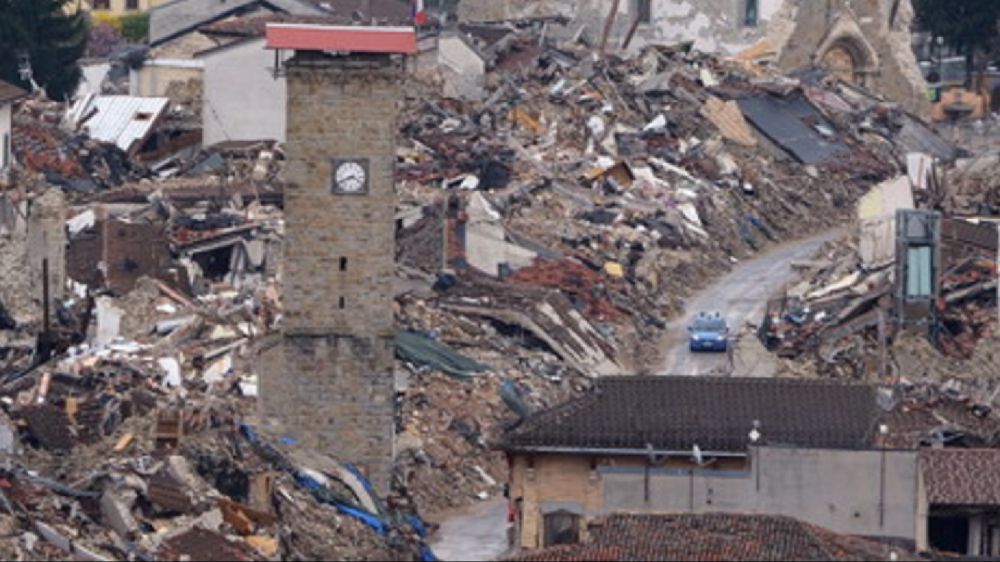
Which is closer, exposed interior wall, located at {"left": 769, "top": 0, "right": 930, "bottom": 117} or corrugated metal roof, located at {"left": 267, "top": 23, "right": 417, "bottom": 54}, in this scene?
corrugated metal roof, located at {"left": 267, "top": 23, "right": 417, "bottom": 54}

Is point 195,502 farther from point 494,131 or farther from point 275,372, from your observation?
point 494,131

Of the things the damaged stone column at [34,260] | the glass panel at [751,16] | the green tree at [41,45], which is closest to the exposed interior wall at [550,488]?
the damaged stone column at [34,260]

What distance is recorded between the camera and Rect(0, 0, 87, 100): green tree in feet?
329

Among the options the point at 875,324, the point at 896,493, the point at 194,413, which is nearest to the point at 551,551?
the point at 896,493

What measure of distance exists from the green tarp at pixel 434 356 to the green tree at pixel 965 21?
149ft

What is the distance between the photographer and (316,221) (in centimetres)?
6588

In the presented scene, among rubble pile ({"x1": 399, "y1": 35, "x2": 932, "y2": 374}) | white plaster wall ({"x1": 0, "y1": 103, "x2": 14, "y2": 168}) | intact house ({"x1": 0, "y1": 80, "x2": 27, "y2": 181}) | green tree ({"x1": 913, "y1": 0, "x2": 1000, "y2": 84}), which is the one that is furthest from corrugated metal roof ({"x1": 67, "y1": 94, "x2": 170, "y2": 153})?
green tree ({"x1": 913, "y1": 0, "x2": 1000, "y2": 84})

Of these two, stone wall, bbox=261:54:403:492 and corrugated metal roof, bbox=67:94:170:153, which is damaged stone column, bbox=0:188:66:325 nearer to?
stone wall, bbox=261:54:403:492

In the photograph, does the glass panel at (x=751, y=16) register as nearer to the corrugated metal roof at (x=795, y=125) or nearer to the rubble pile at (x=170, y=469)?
the corrugated metal roof at (x=795, y=125)

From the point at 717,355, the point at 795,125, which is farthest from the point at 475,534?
the point at 795,125

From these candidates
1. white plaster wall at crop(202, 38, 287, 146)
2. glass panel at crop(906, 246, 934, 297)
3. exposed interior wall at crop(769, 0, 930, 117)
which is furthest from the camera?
exposed interior wall at crop(769, 0, 930, 117)

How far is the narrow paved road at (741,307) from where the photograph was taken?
7656cm

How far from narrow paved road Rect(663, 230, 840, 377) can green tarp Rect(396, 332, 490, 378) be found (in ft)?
12.7

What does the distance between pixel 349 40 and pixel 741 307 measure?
63.6 feet
